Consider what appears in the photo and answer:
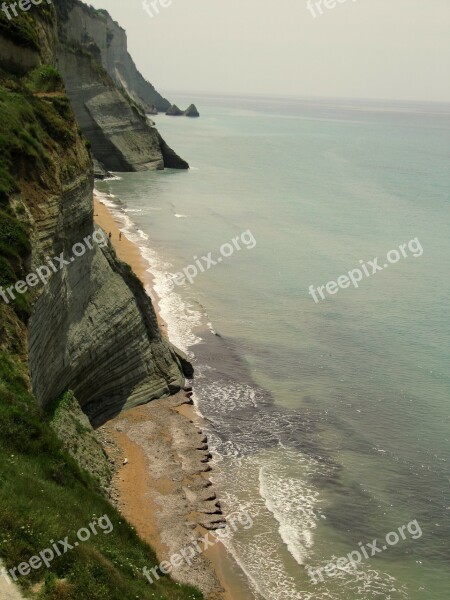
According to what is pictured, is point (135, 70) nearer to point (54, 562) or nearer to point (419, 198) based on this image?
point (419, 198)

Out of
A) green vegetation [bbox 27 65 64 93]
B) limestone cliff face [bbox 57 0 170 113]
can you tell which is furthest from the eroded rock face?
limestone cliff face [bbox 57 0 170 113]

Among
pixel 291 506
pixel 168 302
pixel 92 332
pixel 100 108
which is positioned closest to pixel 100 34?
pixel 100 108


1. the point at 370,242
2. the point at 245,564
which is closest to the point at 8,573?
the point at 245,564

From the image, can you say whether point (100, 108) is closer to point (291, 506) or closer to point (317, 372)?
point (317, 372)

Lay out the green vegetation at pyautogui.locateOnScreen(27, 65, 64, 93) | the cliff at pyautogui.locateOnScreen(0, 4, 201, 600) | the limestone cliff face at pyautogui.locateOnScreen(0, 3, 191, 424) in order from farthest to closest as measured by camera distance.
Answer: the green vegetation at pyautogui.locateOnScreen(27, 65, 64, 93), the limestone cliff face at pyautogui.locateOnScreen(0, 3, 191, 424), the cliff at pyautogui.locateOnScreen(0, 4, 201, 600)

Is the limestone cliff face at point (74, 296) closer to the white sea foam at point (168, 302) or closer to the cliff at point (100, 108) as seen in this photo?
the white sea foam at point (168, 302)

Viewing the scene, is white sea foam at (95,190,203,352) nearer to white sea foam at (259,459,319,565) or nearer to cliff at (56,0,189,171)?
white sea foam at (259,459,319,565)
